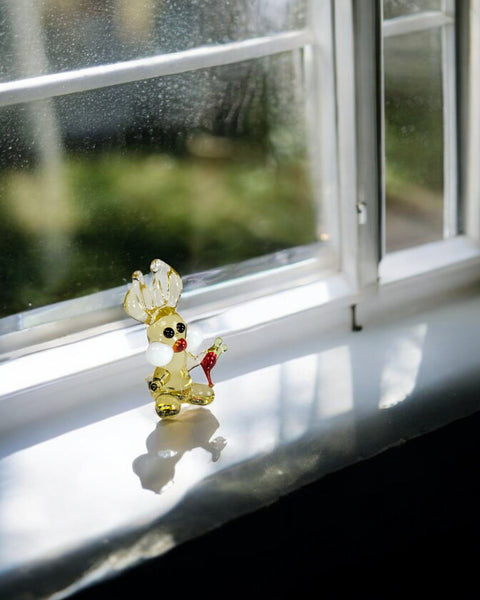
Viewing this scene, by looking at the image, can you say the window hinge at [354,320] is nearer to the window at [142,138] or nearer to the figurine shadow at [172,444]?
the window at [142,138]

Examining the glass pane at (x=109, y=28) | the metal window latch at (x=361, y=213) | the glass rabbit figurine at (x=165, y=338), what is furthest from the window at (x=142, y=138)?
the glass rabbit figurine at (x=165, y=338)

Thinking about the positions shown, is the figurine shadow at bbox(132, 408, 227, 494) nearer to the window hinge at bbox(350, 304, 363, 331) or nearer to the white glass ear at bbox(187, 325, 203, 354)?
the white glass ear at bbox(187, 325, 203, 354)

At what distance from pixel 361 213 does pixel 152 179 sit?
1.29ft

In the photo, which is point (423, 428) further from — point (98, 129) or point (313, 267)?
point (98, 129)

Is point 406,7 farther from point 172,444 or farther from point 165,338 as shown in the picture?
point 172,444

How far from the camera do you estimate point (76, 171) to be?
143cm

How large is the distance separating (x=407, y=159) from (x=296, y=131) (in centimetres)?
25

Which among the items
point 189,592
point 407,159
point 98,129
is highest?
point 98,129

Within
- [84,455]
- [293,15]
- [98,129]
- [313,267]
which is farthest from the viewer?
[313,267]

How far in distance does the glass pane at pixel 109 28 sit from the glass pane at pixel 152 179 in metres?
0.06

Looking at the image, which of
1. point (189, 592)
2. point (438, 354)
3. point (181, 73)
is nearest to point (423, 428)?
point (438, 354)

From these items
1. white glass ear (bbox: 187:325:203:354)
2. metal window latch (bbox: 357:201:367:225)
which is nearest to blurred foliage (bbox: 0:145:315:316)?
metal window latch (bbox: 357:201:367:225)

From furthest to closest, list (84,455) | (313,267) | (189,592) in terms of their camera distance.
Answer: (313,267) < (84,455) < (189,592)

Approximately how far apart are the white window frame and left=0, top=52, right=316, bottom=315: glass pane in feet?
0.09
